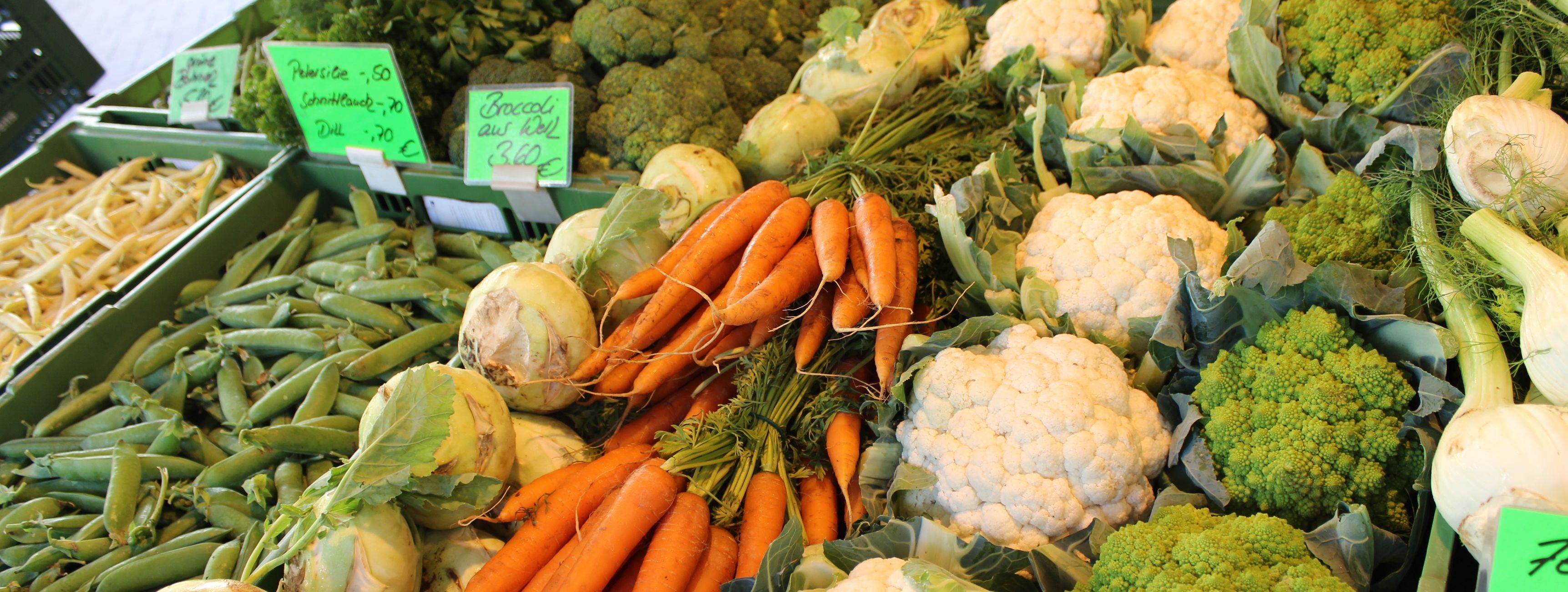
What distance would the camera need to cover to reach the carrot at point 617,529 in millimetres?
1245

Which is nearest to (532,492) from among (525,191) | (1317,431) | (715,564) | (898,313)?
(715,564)

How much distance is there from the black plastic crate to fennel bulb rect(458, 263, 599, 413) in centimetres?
289

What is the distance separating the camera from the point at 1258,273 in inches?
46.2

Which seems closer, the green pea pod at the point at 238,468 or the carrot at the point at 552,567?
the carrot at the point at 552,567

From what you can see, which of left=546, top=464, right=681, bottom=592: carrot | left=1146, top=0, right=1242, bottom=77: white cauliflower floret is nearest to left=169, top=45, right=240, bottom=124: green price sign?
left=546, top=464, right=681, bottom=592: carrot

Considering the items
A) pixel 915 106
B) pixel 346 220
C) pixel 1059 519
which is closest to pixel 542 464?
pixel 1059 519

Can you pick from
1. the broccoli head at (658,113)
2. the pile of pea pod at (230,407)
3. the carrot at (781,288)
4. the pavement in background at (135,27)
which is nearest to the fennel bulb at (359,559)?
the pile of pea pod at (230,407)

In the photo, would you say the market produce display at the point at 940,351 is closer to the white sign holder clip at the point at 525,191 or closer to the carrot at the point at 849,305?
the carrot at the point at 849,305

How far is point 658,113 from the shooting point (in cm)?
199

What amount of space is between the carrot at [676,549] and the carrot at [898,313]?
0.40m

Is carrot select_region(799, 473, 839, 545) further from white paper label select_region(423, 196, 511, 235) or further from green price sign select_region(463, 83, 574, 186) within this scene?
white paper label select_region(423, 196, 511, 235)

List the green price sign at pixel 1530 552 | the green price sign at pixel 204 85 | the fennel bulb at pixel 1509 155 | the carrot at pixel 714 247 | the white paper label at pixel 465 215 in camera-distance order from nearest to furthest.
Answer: the green price sign at pixel 1530 552, the fennel bulb at pixel 1509 155, the carrot at pixel 714 247, the white paper label at pixel 465 215, the green price sign at pixel 204 85

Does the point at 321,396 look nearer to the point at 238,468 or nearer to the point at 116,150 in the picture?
the point at 238,468

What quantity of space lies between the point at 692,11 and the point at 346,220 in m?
1.27
